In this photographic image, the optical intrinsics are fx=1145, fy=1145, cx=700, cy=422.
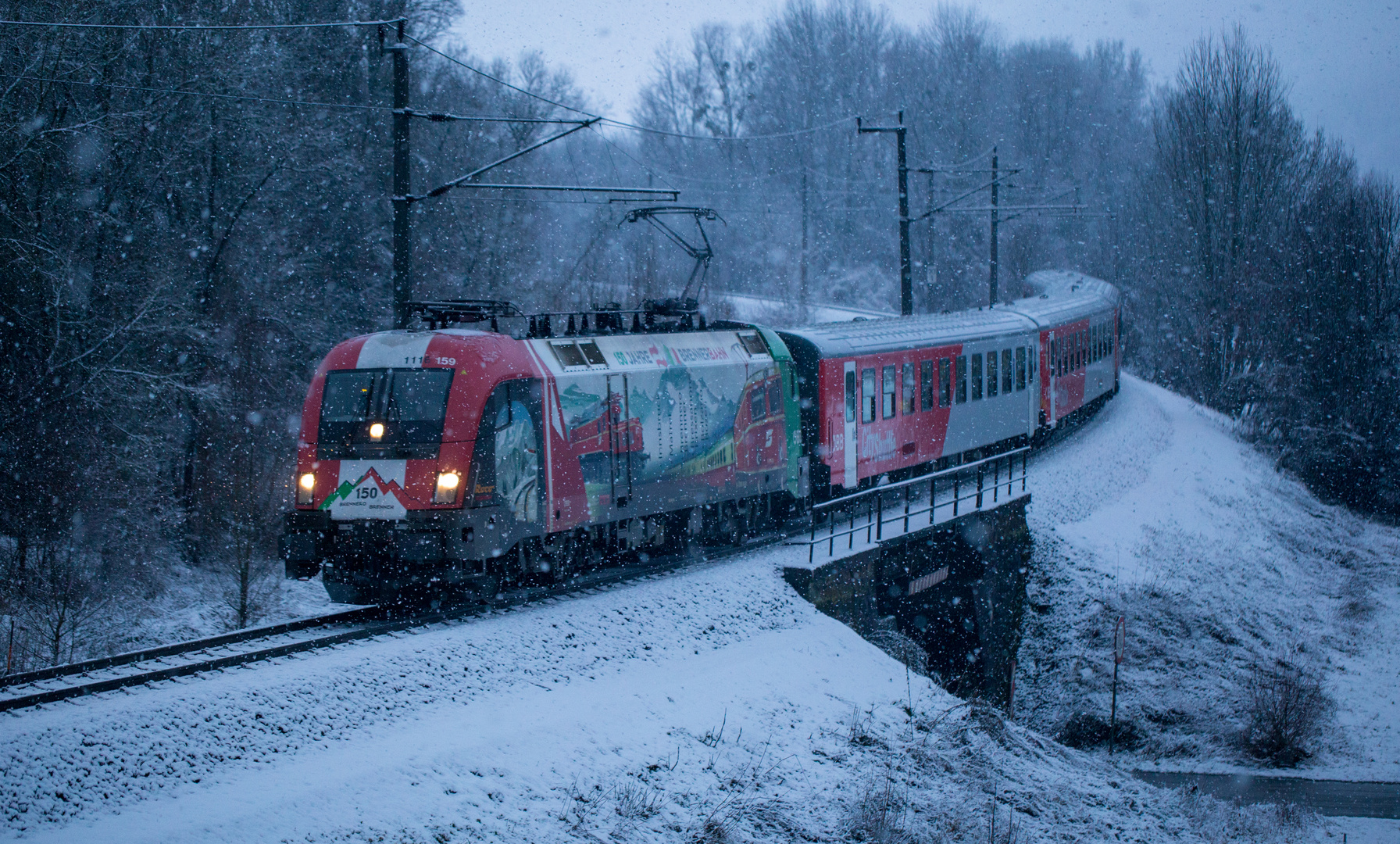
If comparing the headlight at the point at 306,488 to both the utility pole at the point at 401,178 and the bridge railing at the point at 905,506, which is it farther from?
the bridge railing at the point at 905,506

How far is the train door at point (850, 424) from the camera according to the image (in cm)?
1772

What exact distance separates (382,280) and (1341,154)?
1529 inches

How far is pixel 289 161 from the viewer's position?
2122 cm

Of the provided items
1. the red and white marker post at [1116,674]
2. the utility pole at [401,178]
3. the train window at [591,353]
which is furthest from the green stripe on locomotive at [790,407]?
the utility pole at [401,178]

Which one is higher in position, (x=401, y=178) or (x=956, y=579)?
(x=401, y=178)

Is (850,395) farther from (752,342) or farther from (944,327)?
(944,327)

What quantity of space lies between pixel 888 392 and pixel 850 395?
1351mm

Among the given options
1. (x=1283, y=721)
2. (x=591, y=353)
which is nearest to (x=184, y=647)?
(x=591, y=353)

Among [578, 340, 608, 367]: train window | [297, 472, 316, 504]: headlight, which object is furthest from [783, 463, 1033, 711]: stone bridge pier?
[297, 472, 316, 504]: headlight

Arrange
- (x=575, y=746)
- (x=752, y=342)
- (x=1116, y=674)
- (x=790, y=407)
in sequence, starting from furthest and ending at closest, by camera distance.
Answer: (x=790, y=407), (x=752, y=342), (x=1116, y=674), (x=575, y=746)

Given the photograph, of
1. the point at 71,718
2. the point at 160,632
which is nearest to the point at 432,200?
the point at 160,632

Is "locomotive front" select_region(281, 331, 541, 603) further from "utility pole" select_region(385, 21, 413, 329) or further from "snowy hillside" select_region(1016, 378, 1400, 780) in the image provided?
"snowy hillside" select_region(1016, 378, 1400, 780)

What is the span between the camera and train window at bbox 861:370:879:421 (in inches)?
715

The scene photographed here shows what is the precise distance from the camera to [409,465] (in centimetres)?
1097
